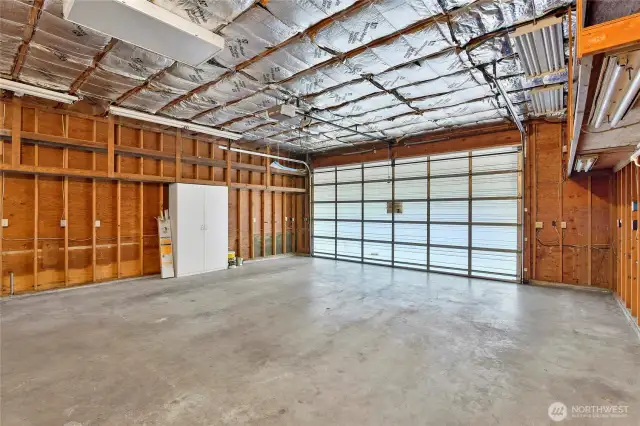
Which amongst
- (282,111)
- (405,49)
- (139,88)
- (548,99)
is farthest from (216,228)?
(548,99)

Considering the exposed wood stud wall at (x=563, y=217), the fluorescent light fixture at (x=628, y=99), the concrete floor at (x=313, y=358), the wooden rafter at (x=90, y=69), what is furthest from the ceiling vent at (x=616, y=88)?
the wooden rafter at (x=90, y=69)

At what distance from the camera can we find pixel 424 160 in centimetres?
735

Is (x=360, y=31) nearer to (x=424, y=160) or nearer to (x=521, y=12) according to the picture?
(x=521, y=12)

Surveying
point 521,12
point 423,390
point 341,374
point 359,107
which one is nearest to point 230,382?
point 341,374

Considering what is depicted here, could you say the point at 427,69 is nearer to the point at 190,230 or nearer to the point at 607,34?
the point at 607,34

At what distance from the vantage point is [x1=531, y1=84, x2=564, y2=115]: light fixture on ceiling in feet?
13.8

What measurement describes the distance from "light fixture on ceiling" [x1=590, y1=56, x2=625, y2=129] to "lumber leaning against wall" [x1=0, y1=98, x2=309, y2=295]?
7000mm

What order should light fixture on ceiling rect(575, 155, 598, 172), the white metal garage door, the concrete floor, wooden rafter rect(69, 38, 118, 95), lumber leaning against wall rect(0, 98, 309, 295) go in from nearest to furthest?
the concrete floor → wooden rafter rect(69, 38, 118, 95) → light fixture on ceiling rect(575, 155, 598, 172) → lumber leaning against wall rect(0, 98, 309, 295) → the white metal garage door

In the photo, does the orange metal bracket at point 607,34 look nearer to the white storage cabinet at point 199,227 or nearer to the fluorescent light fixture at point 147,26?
the fluorescent light fixture at point 147,26

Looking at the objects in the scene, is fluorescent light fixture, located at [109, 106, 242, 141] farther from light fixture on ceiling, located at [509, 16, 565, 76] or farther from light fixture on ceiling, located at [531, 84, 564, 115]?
light fixture on ceiling, located at [531, 84, 564, 115]

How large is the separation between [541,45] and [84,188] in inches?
295

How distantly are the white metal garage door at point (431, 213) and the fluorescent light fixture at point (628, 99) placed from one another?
4.27 m

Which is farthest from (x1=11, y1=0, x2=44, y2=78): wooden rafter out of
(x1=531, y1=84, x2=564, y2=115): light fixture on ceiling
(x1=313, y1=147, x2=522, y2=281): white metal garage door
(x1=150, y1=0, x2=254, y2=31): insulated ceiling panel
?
(x1=313, y1=147, x2=522, y2=281): white metal garage door

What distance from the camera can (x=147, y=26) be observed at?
2.78 meters
